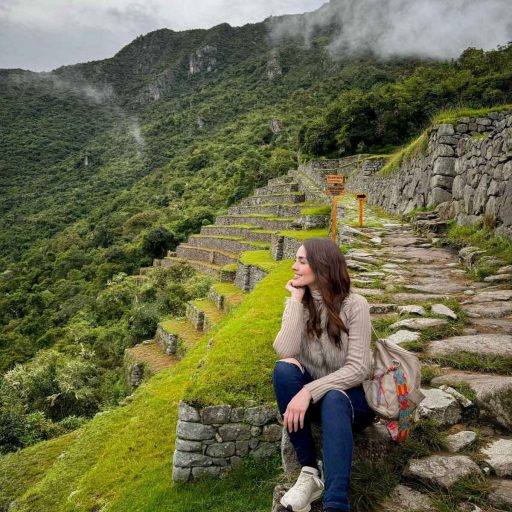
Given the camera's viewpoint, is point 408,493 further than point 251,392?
No

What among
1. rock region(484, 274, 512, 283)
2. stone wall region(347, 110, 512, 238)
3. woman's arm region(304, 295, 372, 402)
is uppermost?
stone wall region(347, 110, 512, 238)

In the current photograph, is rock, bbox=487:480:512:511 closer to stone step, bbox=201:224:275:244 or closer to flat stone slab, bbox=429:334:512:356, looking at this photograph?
flat stone slab, bbox=429:334:512:356

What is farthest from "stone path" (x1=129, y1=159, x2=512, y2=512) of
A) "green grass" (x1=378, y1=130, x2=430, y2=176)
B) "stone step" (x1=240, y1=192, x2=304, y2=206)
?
"stone step" (x1=240, y1=192, x2=304, y2=206)

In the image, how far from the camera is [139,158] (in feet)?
241

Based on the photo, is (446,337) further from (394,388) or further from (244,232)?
(244,232)

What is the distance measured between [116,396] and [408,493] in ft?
32.4

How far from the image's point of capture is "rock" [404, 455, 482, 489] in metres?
1.75

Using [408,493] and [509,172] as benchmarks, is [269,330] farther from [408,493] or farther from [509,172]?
[509,172]

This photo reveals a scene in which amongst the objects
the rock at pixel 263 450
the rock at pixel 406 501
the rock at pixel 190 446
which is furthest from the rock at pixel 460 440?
the rock at pixel 190 446

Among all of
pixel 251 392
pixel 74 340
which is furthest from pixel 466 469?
pixel 74 340

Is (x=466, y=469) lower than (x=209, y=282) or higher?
higher

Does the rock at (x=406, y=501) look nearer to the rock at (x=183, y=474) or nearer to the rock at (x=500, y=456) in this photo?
the rock at (x=500, y=456)

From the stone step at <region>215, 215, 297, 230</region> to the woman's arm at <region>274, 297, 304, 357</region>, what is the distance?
11.5 m

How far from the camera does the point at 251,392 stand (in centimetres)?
325
